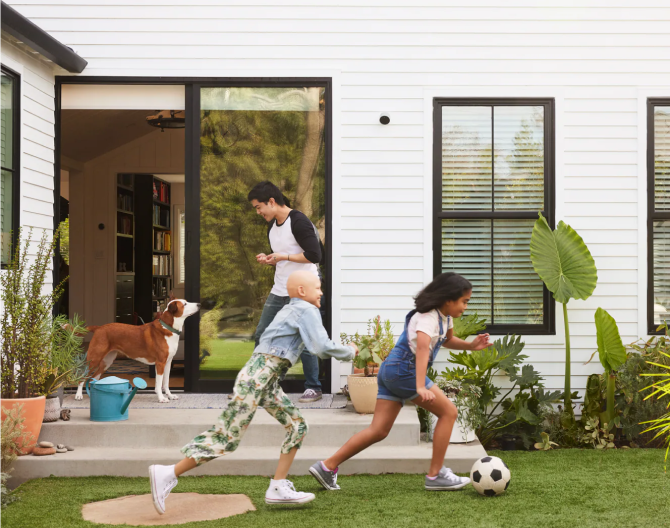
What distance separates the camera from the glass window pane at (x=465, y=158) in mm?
5902

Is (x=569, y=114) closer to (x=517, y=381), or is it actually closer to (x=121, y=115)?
(x=517, y=381)

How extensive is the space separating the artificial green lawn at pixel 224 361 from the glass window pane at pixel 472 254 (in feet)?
4.96

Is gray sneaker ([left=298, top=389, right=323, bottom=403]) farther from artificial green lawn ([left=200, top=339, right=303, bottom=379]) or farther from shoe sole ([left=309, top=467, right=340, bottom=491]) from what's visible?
shoe sole ([left=309, top=467, right=340, bottom=491])

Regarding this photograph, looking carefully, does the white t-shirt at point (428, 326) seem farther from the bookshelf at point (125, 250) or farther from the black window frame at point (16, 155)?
the bookshelf at point (125, 250)

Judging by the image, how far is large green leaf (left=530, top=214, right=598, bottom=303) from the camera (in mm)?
5469

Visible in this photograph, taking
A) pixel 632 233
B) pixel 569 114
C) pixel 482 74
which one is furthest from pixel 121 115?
pixel 632 233

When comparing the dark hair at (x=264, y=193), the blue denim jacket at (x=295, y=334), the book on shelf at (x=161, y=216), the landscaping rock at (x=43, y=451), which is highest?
the book on shelf at (x=161, y=216)

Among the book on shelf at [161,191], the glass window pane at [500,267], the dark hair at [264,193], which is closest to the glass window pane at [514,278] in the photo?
the glass window pane at [500,267]

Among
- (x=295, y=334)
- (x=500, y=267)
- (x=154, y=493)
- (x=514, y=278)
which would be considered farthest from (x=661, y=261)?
(x=154, y=493)

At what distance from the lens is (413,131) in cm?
582

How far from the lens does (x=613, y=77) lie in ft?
19.2

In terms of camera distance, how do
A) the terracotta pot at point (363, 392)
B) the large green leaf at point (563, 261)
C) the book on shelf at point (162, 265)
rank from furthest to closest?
the book on shelf at point (162, 265) < the large green leaf at point (563, 261) < the terracotta pot at point (363, 392)

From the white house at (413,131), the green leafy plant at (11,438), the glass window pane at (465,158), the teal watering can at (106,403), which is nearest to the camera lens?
the green leafy plant at (11,438)

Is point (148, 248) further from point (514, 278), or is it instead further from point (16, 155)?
point (514, 278)
